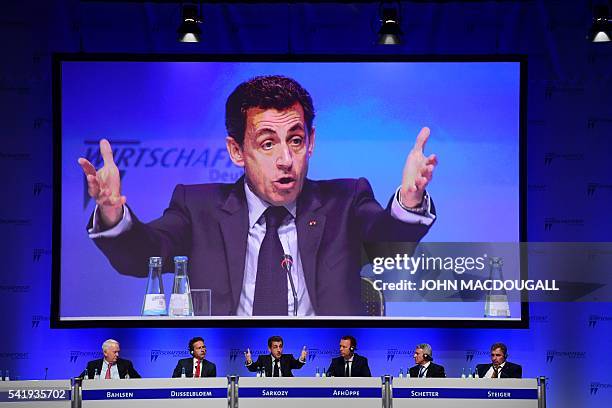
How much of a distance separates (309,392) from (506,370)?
2.61 m

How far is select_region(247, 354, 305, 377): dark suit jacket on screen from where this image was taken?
7.26m

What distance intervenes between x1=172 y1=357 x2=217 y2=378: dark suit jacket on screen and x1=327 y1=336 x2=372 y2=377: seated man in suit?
35.3 inches

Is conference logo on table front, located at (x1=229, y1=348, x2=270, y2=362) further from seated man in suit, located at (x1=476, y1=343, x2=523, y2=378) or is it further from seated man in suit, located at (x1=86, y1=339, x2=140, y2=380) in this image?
seated man in suit, located at (x1=476, y1=343, x2=523, y2=378)

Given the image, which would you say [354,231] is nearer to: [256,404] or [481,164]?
[481,164]

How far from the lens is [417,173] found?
7.82m

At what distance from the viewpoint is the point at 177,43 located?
315 inches

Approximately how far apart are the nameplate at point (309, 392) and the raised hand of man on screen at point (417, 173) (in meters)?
2.86

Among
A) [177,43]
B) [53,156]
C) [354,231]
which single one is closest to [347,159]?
[354,231]

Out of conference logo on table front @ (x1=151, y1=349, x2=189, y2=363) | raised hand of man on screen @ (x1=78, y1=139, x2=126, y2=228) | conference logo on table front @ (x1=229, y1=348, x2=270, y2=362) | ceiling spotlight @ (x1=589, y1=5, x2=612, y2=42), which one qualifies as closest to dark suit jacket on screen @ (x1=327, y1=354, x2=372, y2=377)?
conference logo on table front @ (x1=229, y1=348, x2=270, y2=362)

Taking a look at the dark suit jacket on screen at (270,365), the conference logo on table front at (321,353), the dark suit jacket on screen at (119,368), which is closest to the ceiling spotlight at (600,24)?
the conference logo on table front at (321,353)

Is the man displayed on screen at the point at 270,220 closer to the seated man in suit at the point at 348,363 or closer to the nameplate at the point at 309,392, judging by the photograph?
the seated man in suit at the point at 348,363

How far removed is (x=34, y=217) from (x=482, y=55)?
388cm

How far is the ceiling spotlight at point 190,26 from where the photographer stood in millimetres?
7352

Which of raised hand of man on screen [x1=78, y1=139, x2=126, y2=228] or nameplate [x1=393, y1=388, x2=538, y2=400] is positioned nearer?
nameplate [x1=393, y1=388, x2=538, y2=400]
